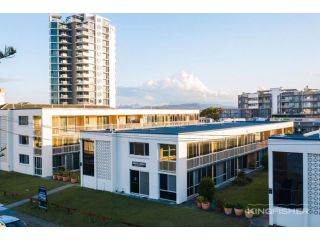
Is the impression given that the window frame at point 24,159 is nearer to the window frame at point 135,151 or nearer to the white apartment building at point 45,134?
the white apartment building at point 45,134

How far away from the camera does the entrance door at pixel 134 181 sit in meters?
29.3

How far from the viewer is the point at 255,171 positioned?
3934 centimetres

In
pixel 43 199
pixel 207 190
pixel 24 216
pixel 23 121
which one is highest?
pixel 23 121

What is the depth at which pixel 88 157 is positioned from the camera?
108ft

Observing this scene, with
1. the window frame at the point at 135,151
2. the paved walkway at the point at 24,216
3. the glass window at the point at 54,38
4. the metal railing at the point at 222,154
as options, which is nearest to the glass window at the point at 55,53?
the glass window at the point at 54,38

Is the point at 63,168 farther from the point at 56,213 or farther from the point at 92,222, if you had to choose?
the point at 92,222

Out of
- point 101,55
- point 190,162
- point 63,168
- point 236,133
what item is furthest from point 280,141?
point 101,55

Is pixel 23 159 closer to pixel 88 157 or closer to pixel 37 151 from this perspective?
pixel 37 151

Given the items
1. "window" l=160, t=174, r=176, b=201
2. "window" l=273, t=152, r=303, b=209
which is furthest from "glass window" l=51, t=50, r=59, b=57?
"window" l=273, t=152, r=303, b=209

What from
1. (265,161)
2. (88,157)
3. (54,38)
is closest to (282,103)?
(54,38)

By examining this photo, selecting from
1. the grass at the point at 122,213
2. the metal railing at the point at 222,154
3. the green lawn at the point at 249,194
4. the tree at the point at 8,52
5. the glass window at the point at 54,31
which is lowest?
the grass at the point at 122,213

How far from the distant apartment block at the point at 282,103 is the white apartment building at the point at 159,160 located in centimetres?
7952

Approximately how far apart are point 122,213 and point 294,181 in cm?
1166

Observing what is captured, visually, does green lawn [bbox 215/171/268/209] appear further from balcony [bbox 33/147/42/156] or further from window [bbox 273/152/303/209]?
balcony [bbox 33/147/42/156]
